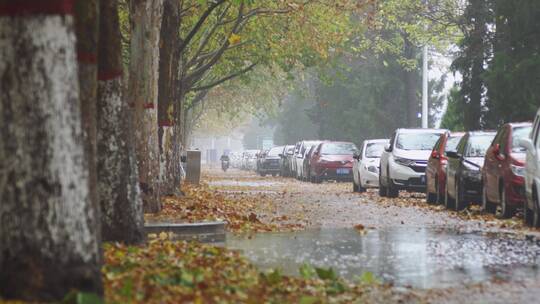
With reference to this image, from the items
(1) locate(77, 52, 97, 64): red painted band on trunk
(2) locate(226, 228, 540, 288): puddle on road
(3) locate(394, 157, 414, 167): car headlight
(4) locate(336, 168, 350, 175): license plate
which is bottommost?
(2) locate(226, 228, 540, 288): puddle on road

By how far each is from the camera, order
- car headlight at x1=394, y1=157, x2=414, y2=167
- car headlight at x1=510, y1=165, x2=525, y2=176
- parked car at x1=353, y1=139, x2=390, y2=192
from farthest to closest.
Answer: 1. parked car at x1=353, y1=139, x2=390, y2=192
2. car headlight at x1=394, y1=157, x2=414, y2=167
3. car headlight at x1=510, y1=165, x2=525, y2=176

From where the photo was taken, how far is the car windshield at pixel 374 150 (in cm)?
3619

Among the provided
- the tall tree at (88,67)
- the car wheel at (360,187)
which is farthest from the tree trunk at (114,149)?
the car wheel at (360,187)

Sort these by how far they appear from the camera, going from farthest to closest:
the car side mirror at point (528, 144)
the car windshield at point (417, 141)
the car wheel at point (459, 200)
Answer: the car windshield at point (417, 141), the car wheel at point (459, 200), the car side mirror at point (528, 144)

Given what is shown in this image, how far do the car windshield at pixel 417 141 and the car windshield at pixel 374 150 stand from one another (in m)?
4.39

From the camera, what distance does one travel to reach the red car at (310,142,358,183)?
1859 inches

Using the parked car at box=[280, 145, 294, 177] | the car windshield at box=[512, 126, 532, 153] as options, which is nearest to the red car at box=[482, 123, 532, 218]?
the car windshield at box=[512, 126, 532, 153]

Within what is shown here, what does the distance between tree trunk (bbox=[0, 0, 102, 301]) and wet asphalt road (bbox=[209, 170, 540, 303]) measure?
3213 millimetres

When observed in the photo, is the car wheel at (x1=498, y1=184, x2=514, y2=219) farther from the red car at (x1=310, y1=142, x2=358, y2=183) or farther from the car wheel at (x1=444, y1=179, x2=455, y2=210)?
the red car at (x1=310, y1=142, x2=358, y2=183)

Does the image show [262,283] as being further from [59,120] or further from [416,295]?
[59,120]

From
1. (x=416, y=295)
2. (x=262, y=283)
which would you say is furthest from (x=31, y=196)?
(x=416, y=295)

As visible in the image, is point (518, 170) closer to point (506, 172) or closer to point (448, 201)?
point (506, 172)

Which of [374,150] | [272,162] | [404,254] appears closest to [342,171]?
[374,150]

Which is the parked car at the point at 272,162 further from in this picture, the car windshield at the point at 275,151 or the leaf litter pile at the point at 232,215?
the leaf litter pile at the point at 232,215
